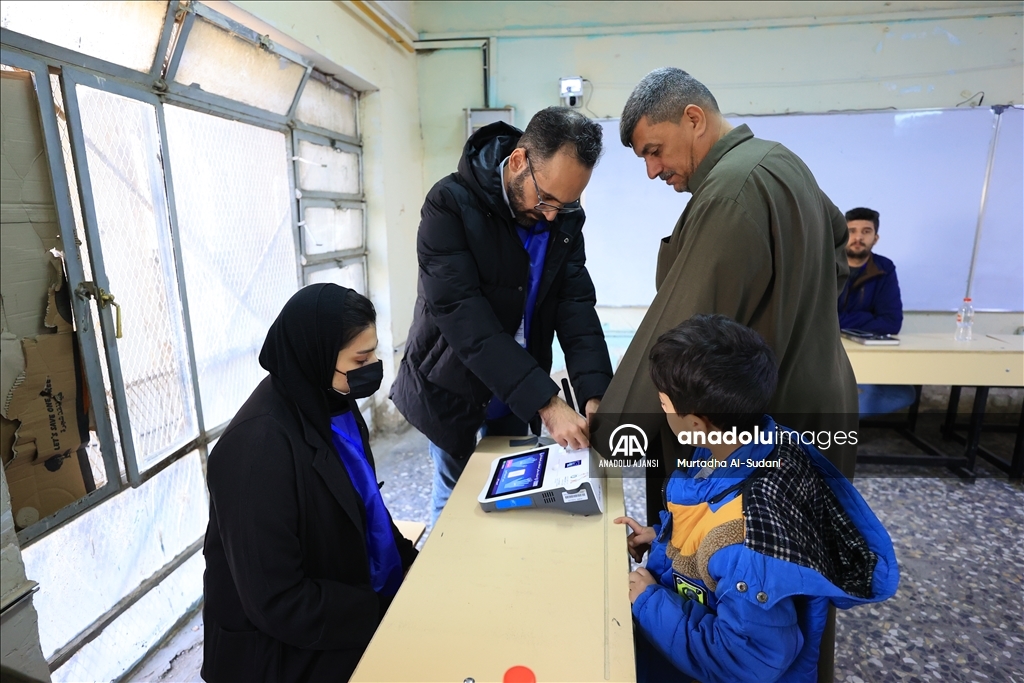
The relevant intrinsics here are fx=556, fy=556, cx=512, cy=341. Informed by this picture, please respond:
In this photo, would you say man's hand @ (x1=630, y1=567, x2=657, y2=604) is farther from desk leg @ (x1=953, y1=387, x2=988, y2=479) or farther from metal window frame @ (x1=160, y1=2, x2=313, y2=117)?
desk leg @ (x1=953, y1=387, x2=988, y2=479)

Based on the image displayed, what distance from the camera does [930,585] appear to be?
6.75 feet

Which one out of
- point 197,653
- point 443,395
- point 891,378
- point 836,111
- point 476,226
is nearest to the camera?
point 476,226

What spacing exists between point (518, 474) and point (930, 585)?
6.04ft

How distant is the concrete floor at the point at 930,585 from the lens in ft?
5.57

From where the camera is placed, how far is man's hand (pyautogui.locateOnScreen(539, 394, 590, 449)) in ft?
4.19

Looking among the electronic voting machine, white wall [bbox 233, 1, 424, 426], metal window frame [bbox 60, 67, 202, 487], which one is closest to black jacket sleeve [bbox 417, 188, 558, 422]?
the electronic voting machine

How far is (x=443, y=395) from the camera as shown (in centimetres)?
155

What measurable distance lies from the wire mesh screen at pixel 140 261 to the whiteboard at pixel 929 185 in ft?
8.06

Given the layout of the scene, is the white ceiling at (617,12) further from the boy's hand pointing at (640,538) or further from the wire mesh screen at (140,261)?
the boy's hand pointing at (640,538)

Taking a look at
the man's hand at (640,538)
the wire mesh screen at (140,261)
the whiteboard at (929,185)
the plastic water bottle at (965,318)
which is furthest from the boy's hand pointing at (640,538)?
the plastic water bottle at (965,318)

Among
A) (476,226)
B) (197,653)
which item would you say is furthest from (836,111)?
(197,653)

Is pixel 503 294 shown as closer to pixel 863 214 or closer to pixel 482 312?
pixel 482 312

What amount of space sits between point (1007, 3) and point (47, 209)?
14.9 feet

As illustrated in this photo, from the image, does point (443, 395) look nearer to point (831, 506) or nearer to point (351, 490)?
point (351, 490)
